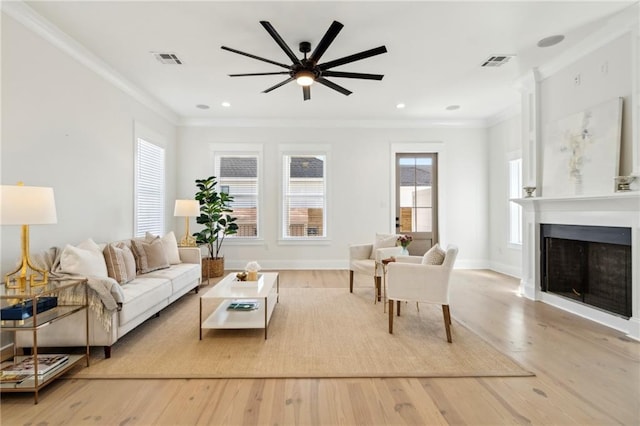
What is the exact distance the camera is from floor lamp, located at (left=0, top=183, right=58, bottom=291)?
84.8 inches

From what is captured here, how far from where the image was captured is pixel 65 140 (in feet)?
11.2

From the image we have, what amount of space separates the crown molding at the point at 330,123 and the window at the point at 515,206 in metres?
1.23

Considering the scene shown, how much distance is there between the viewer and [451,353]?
2.62 metres

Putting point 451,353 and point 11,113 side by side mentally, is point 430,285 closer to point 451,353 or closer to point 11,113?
point 451,353

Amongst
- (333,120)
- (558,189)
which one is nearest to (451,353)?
(558,189)

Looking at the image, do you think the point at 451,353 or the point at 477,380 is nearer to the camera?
the point at 477,380

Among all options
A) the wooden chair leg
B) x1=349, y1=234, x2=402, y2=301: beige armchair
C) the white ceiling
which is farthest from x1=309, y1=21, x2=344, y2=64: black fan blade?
the wooden chair leg

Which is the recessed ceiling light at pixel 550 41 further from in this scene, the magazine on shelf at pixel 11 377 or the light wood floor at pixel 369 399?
the magazine on shelf at pixel 11 377

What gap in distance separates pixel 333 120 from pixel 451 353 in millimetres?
4951

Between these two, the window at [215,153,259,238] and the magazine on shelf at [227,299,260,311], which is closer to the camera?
the magazine on shelf at [227,299,260,311]

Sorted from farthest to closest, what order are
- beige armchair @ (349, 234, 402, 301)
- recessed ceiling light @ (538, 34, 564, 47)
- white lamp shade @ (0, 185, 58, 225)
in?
beige armchair @ (349, 234, 402, 301) → recessed ceiling light @ (538, 34, 564, 47) → white lamp shade @ (0, 185, 58, 225)

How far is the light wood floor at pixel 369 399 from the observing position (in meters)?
1.82

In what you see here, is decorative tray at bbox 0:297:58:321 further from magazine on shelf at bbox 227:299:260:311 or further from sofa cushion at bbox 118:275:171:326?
magazine on shelf at bbox 227:299:260:311

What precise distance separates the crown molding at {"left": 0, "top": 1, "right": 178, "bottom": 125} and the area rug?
306 cm
